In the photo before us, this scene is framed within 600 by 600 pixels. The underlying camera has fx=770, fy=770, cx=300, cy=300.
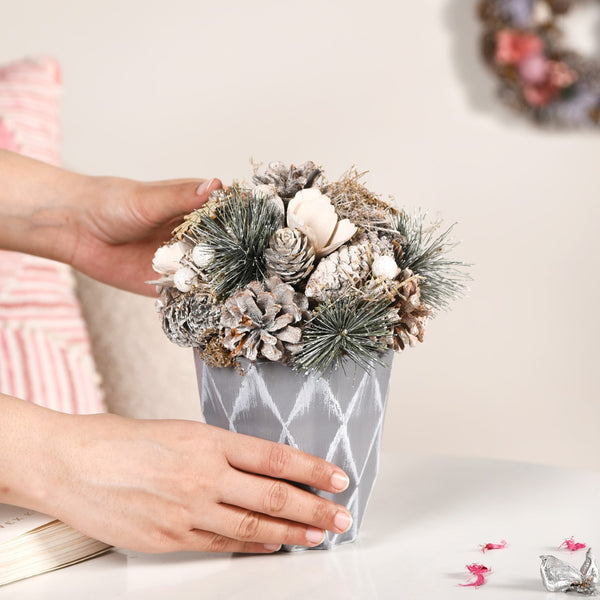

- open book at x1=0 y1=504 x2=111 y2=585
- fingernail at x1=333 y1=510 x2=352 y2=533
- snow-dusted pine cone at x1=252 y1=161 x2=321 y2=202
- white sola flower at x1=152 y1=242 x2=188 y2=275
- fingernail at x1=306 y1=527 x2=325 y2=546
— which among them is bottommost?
open book at x1=0 y1=504 x2=111 y2=585

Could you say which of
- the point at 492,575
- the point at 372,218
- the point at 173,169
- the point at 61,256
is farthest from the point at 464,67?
the point at 492,575

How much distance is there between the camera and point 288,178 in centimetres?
69

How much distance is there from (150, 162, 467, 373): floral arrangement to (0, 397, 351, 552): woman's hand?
3.1 inches

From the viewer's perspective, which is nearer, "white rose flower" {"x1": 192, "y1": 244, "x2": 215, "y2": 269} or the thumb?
"white rose flower" {"x1": 192, "y1": 244, "x2": 215, "y2": 269}

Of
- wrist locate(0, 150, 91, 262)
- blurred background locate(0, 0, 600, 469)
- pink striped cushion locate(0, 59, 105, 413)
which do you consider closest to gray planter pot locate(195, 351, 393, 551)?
wrist locate(0, 150, 91, 262)

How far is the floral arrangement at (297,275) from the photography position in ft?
2.03

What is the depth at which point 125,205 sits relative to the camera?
976mm

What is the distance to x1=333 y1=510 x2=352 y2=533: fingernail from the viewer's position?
2.17ft

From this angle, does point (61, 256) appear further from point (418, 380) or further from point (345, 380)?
point (418, 380)

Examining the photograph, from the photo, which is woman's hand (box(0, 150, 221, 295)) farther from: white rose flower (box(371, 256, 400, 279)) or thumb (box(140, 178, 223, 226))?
white rose flower (box(371, 256, 400, 279))

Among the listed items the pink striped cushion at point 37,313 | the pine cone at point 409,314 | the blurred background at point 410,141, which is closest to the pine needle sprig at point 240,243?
the pine cone at point 409,314

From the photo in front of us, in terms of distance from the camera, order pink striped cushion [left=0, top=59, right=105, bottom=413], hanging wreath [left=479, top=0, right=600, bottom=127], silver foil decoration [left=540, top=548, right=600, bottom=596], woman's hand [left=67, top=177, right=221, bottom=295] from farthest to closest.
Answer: hanging wreath [left=479, top=0, right=600, bottom=127]
pink striped cushion [left=0, top=59, right=105, bottom=413]
woman's hand [left=67, top=177, right=221, bottom=295]
silver foil decoration [left=540, top=548, right=600, bottom=596]

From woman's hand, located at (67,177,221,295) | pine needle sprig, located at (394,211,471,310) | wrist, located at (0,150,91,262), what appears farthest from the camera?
wrist, located at (0,150,91,262)

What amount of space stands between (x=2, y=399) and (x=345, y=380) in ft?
0.95
